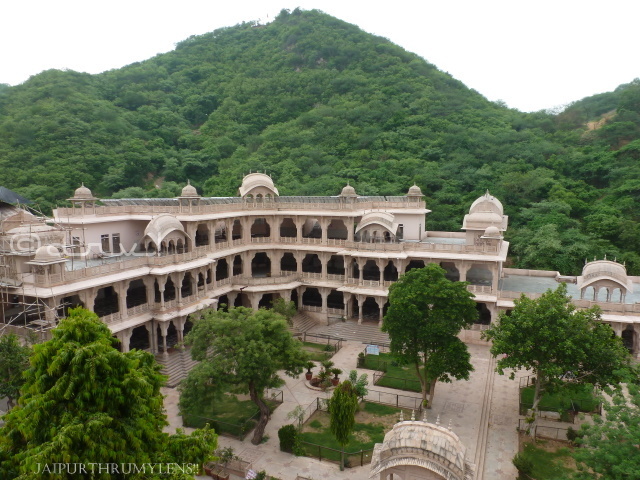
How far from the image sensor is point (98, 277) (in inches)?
846

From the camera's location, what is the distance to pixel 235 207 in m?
32.1

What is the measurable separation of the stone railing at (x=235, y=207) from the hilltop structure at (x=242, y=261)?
0.08 meters

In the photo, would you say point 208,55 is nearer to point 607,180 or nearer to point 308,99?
point 308,99

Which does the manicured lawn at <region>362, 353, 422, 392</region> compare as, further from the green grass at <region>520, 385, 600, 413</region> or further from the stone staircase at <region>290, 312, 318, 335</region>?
the stone staircase at <region>290, 312, 318, 335</region>

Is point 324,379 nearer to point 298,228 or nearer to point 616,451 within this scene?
point 616,451

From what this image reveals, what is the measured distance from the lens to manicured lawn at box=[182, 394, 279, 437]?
18.0 metres

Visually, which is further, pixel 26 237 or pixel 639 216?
pixel 639 216

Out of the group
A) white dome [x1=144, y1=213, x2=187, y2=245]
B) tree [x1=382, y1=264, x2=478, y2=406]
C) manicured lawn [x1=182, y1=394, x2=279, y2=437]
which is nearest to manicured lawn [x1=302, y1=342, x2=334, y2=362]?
manicured lawn [x1=182, y1=394, x2=279, y2=437]

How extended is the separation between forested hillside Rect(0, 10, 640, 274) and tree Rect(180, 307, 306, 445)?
25.9 metres

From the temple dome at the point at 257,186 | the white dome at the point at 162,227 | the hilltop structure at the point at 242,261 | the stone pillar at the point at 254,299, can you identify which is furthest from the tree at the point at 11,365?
the temple dome at the point at 257,186

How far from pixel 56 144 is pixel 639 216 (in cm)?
5801

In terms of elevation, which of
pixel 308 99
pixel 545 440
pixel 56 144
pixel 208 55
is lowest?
pixel 545 440

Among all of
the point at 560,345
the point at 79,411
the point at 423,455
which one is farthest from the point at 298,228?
→ the point at 79,411

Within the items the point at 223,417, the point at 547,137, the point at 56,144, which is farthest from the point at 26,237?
the point at 547,137
